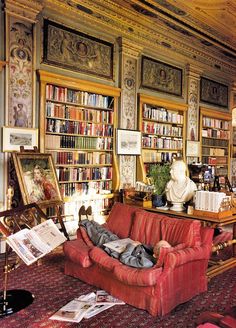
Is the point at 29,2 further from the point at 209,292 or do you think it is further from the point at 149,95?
the point at 209,292

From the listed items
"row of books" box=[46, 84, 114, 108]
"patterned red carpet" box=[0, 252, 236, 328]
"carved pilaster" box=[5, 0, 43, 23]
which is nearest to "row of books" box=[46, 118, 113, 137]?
"row of books" box=[46, 84, 114, 108]

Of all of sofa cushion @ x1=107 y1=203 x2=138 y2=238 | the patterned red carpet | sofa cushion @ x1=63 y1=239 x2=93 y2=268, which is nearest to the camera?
the patterned red carpet

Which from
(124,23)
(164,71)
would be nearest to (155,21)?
(124,23)

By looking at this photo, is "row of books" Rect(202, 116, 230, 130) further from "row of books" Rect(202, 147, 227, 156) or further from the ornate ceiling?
the ornate ceiling

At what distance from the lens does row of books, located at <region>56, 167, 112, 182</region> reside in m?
5.39

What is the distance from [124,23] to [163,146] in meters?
2.65

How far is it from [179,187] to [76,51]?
295 centimetres

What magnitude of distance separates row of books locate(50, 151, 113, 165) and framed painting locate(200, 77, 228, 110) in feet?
11.5

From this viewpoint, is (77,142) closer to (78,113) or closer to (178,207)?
(78,113)

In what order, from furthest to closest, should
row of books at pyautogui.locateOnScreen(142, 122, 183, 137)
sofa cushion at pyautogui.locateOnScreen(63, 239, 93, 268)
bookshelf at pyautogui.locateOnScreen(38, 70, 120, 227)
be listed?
row of books at pyautogui.locateOnScreen(142, 122, 183, 137) → bookshelf at pyautogui.locateOnScreen(38, 70, 120, 227) → sofa cushion at pyautogui.locateOnScreen(63, 239, 93, 268)

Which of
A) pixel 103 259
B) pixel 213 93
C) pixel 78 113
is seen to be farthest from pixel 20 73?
pixel 213 93

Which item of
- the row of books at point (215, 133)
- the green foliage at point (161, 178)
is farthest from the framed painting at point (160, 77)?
the green foliage at point (161, 178)

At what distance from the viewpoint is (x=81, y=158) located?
18.6 ft

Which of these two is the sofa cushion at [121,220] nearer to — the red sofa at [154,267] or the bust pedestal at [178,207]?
the red sofa at [154,267]
